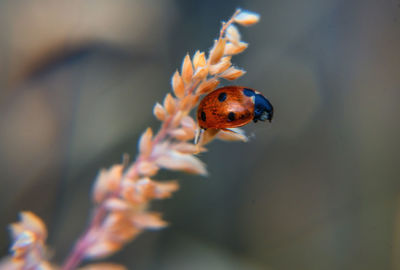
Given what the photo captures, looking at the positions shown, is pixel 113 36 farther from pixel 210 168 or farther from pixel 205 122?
pixel 205 122

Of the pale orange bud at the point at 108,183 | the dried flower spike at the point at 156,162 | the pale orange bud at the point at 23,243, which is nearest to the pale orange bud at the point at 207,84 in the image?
the dried flower spike at the point at 156,162

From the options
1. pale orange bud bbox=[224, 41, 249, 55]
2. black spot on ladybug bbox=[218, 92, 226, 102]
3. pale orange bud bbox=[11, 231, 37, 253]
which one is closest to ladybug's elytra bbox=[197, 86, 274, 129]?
black spot on ladybug bbox=[218, 92, 226, 102]

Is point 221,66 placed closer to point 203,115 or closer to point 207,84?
point 207,84

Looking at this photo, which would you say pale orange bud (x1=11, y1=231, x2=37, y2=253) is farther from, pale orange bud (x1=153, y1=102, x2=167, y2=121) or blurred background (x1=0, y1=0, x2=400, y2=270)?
blurred background (x1=0, y1=0, x2=400, y2=270)

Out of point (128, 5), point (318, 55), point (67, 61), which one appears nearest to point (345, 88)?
point (318, 55)

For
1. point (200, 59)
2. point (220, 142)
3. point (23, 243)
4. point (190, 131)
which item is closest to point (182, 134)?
point (190, 131)

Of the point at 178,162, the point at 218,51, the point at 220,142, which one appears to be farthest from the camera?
the point at 220,142

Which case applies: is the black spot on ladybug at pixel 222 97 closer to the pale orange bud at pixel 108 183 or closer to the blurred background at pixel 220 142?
the pale orange bud at pixel 108 183
